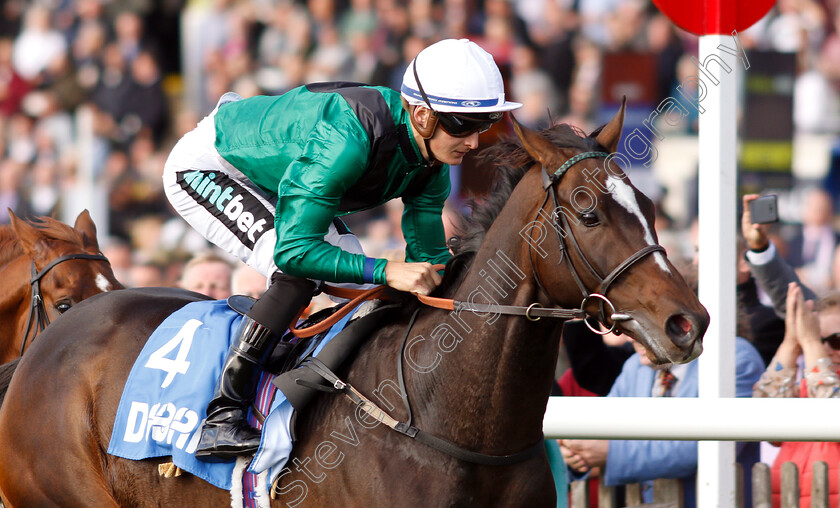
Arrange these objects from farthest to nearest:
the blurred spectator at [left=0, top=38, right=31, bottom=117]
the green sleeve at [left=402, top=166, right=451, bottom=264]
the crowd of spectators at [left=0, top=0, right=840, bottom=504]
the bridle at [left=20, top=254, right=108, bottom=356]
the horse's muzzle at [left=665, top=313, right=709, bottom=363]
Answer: the blurred spectator at [left=0, top=38, right=31, bottom=117] → the crowd of spectators at [left=0, top=0, right=840, bottom=504] → the bridle at [left=20, top=254, right=108, bottom=356] → the green sleeve at [left=402, top=166, right=451, bottom=264] → the horse's muzzle at [left=665, top=313, right=709, bottom=363]

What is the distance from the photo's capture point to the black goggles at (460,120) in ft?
9.91

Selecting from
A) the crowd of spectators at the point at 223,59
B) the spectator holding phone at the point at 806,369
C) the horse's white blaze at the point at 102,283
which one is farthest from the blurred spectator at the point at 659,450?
the crowd of spectators at the point at 223,59

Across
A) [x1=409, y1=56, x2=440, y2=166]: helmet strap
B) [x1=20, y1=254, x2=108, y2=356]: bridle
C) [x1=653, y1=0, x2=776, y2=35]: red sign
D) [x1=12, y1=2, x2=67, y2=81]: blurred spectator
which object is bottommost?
[x1=20, y1=254, x2=108, y2=356]: bridle

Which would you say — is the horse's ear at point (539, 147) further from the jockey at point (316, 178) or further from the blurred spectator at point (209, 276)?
the blurred spectator at point (209, 276)

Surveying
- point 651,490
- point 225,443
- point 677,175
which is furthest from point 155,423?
point 677,175

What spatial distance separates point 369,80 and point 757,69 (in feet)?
13.7

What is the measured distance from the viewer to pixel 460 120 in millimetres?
3035

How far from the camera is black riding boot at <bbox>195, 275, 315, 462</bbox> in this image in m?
3.14

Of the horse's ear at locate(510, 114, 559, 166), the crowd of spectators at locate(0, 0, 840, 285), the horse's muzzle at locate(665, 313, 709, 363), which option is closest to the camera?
the horse's muzzle at locate(665, 313, 709, 363)

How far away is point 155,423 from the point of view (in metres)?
3.30

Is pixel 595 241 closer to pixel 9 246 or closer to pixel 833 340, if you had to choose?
pixel 833 340

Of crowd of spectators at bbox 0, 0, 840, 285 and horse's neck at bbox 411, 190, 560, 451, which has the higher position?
crowd of spectators at bbox 0, 0, 840, 285

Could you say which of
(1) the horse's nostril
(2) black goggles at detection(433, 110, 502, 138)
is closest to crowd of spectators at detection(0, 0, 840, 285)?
(2) black goggles at detection(433, 110, 502, 138)

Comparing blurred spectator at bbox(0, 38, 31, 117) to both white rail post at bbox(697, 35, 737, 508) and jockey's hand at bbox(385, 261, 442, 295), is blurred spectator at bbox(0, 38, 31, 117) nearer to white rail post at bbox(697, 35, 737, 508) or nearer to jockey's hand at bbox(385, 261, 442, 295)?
white rail post at bbox(697, 35, 737, 508)
